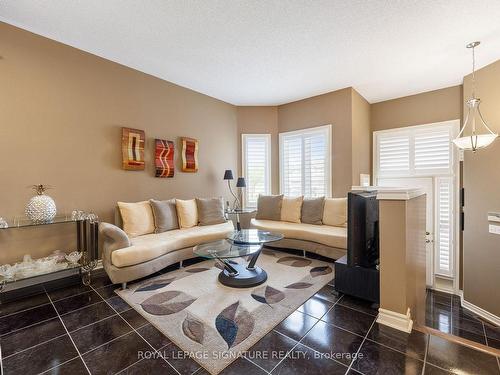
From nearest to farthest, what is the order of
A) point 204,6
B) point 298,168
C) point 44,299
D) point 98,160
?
1. point 204,6
2. point 44,299
3. point 98,160
4. point 298,168

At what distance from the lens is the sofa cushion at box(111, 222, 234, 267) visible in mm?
2598

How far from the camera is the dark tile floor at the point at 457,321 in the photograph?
2.62 meters

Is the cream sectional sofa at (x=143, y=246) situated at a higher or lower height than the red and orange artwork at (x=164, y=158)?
lower

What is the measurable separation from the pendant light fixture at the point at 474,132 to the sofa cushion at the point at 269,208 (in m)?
2.79

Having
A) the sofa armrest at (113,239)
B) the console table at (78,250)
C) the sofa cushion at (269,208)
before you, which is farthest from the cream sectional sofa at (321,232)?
the console table at (78,250)

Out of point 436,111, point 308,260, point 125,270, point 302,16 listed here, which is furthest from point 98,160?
point 436,111

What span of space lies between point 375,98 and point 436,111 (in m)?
1.08

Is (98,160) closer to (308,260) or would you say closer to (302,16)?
(302,16)

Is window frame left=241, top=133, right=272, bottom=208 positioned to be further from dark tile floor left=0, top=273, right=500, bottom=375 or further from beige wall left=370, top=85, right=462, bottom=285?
dark tile floor left=0, top=273, right=500, bottom=375

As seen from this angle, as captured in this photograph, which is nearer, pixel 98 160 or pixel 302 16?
pixel 302 16

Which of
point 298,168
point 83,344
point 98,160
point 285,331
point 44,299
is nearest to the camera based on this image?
point 83,344

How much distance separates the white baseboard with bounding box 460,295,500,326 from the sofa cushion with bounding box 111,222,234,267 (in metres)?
3.62

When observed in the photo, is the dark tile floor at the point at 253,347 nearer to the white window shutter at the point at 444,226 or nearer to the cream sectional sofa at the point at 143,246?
the cream sectional sofa at the point at 143,246

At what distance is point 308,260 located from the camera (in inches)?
141
